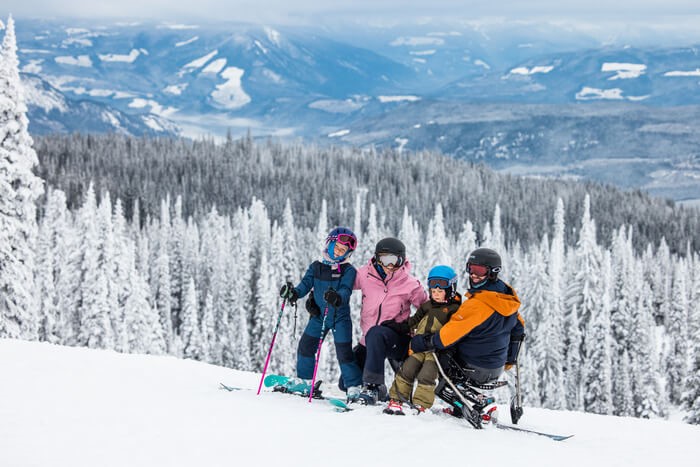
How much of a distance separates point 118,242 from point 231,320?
27015mm

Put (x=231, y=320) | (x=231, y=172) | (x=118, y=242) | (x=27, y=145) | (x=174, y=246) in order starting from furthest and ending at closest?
(x=231, y=172), (x=174, y=246), (x=231, y=320), (x=118, y=242), (x=27, y=145)

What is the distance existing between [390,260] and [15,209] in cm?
1579

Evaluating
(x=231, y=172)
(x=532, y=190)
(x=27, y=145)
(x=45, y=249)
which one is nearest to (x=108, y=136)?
Result: (x=231, y=172)

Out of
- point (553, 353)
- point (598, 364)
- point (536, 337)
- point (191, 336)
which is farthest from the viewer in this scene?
point (536, 337)

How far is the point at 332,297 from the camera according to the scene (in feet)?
36.4

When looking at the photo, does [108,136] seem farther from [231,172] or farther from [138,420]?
[138,420]

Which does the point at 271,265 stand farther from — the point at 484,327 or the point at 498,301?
the point at 498,301

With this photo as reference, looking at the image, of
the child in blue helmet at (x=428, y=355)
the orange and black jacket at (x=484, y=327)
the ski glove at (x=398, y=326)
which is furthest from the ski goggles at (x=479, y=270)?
the ski glove at (x=398, y=326)

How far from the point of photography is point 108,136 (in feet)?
591

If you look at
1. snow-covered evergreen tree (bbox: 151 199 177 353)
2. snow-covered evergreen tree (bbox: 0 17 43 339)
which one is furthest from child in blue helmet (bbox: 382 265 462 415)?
snow-covered evergreen tree (bbox: 151 199 177 353)

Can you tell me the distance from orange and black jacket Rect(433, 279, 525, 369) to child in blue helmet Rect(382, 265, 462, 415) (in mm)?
312

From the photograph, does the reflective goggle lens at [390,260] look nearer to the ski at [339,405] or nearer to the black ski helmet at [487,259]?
the black ski helmet at [487,259]

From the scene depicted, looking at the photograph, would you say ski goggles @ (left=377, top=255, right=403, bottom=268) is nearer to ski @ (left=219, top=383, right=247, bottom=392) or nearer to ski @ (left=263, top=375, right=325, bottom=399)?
ski @ (left=263, top=375, right=325, bottom=399)

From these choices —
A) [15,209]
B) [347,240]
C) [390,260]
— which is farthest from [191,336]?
[390,260]
